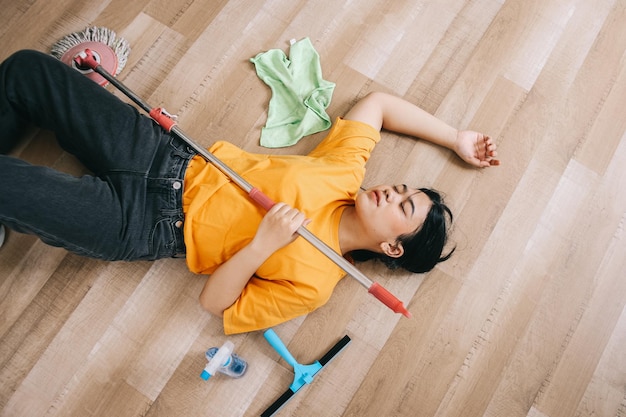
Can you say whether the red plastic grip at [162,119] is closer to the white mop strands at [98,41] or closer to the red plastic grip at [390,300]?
the white mop strands at [98,41]

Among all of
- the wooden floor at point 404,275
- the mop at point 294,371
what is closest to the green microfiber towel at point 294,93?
the wooden floor at point 404,275

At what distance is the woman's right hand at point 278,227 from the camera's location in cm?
94

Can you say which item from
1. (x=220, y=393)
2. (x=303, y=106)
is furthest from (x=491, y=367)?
(x=303, y=106)

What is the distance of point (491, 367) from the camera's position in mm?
1140

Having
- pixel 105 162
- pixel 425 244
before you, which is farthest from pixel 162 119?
pixel 425 244

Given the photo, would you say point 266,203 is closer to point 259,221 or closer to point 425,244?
point 259,221

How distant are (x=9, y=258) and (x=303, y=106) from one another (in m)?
0.82

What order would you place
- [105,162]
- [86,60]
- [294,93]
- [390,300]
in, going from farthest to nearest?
[294,93] < [86,60] < [105,162] < [390,300]

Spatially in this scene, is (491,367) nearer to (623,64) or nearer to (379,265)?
(379,265)

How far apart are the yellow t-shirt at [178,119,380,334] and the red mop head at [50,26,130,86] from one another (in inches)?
15.8

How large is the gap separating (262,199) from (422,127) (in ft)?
1.62

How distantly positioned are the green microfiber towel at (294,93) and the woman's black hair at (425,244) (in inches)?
14.0

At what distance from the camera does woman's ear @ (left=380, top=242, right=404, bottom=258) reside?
101 centimetres

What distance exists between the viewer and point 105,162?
1.02m
